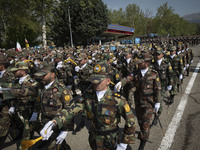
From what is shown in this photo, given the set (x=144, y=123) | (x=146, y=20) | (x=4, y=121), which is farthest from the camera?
(x=146, y=20)

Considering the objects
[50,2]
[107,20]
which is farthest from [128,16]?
[50,2]

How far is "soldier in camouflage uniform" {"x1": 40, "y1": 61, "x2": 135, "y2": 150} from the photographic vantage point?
213 centimetres

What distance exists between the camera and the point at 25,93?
328cm

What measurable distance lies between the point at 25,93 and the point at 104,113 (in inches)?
85.8

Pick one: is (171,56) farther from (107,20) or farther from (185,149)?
(107,20)

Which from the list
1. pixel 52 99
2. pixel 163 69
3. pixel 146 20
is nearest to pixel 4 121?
pixel 52 99

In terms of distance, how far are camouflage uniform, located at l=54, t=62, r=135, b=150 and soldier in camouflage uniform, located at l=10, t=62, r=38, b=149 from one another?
1.51 meters

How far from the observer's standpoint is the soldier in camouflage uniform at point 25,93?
3296mm

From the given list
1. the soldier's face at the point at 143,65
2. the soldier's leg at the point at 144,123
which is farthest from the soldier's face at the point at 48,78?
the soldier's leg at the point at 144,123

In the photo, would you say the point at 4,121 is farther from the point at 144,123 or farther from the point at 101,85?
the point at 144,123

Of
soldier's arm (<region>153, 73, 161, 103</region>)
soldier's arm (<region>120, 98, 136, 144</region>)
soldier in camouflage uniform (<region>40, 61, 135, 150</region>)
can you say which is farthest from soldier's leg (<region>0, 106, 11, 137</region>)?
soldier's arm (<region>153, 73, 161, 103</region>)

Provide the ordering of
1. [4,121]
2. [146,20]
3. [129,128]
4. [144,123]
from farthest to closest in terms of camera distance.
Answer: [146,20] < [4,121] < [144,123] < [129,128]

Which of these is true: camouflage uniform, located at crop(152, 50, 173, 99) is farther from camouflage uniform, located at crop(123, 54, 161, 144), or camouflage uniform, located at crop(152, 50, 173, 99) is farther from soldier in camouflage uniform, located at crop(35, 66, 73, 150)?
soldier in camouflage uniform, located at crop(35, 66, 73, 150)

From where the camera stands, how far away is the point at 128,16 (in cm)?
6228
